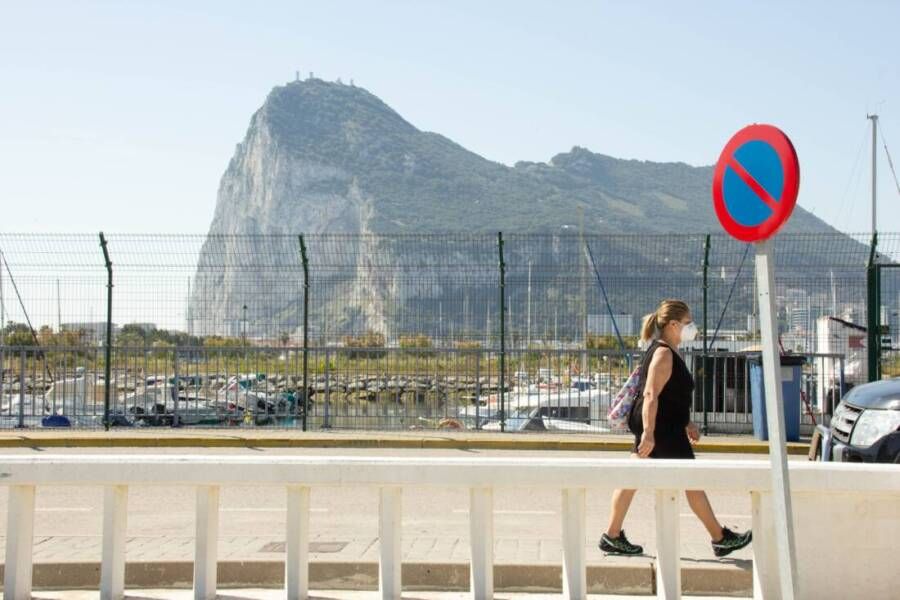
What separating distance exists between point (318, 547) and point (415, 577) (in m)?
1.20

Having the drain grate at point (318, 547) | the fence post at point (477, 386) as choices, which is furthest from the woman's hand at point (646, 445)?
the fence post at point (477, 386)

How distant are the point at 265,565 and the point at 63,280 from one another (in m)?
12.0

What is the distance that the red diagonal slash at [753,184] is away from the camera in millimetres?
5496

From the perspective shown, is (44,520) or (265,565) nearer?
(265,565)

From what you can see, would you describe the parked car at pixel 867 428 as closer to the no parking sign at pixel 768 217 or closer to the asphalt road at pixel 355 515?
the asphalt road at pixel 355 515

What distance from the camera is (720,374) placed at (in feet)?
59.3

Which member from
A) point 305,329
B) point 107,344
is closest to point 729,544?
point 305,329

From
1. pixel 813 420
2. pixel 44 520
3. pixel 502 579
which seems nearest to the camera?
pixel 502 579

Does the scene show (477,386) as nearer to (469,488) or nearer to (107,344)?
(107,344)

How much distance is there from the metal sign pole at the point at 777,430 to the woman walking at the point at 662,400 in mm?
2555

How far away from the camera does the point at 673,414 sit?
8.35 m

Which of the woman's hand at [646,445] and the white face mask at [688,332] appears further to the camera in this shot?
the white face mask at [688,332]

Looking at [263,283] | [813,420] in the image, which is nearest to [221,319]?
[263,283]

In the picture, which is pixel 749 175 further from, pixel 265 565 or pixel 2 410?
pixel 2 410
